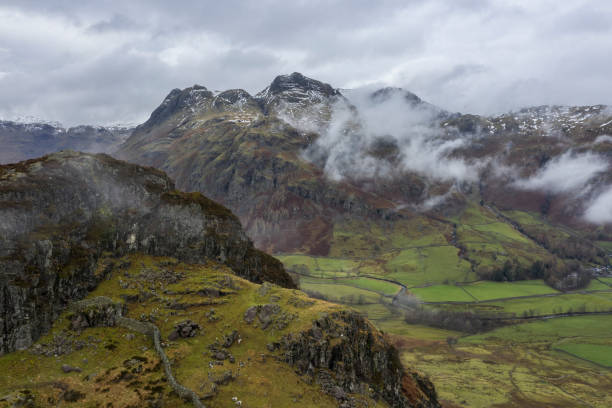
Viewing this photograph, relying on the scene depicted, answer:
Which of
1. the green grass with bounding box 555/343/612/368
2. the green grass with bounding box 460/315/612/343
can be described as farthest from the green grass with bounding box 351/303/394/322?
the green grass with bounding box 555/343/612/368

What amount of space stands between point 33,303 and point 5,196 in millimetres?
17495

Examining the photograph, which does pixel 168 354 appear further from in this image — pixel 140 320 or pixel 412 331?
pixel 412 331

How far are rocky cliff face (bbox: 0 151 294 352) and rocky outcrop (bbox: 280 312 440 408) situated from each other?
1223 inches

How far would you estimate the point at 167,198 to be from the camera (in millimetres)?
75062

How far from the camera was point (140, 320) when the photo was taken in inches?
2048

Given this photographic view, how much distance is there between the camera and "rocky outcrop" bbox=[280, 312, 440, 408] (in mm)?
49625

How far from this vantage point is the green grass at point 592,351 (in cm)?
14288

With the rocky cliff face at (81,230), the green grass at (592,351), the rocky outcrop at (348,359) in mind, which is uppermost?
the rocky cliff face at (81,230)

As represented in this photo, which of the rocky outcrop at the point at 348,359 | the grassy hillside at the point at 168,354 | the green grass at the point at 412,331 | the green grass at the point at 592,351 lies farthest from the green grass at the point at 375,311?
the grassy hillside at the point at 168,354

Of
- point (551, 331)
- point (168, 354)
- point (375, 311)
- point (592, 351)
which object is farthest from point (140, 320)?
point (551, 331)

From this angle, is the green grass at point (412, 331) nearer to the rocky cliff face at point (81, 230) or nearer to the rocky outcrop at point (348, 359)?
the rocky cliff face at point (81, 230)

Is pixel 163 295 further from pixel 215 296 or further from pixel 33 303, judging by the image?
pixel 33 303

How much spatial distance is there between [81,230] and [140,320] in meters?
20.9

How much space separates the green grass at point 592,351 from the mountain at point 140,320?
120 meters
